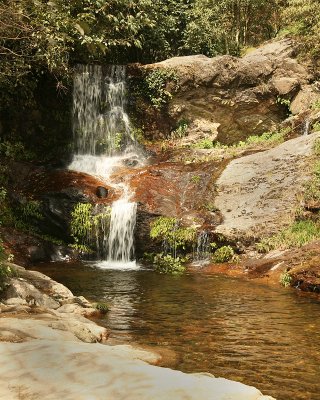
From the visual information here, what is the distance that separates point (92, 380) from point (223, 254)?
10177 millimetres

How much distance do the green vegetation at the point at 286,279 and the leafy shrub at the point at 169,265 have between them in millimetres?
2924

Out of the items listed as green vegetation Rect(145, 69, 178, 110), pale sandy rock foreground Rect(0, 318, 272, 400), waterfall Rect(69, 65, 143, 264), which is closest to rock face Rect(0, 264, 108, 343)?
pale sandy rock foreground Rect(0, 318, 272, 400)

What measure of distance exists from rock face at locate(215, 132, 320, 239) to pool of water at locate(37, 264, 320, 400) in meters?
2.81

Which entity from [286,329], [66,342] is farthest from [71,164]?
[66,342]

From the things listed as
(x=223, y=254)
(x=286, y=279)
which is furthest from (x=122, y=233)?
(x=286, y=279)

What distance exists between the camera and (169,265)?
42.6 ft

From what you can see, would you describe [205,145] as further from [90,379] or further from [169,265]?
[90,379]

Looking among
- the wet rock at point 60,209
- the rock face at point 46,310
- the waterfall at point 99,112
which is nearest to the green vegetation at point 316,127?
the waterfall at point 99,112

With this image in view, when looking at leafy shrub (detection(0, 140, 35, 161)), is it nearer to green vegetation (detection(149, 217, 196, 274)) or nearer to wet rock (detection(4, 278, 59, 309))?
green vegetation (detection(149, 217, 196, 274))

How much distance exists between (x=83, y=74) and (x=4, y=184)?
760cm

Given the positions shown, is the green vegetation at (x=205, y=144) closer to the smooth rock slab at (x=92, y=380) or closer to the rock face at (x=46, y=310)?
the rock face at (x=46, y=310)

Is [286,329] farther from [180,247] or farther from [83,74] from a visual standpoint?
[83,74]

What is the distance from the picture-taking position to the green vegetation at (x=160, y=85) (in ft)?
73.3

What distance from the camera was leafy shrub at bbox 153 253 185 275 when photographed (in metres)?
12.8
